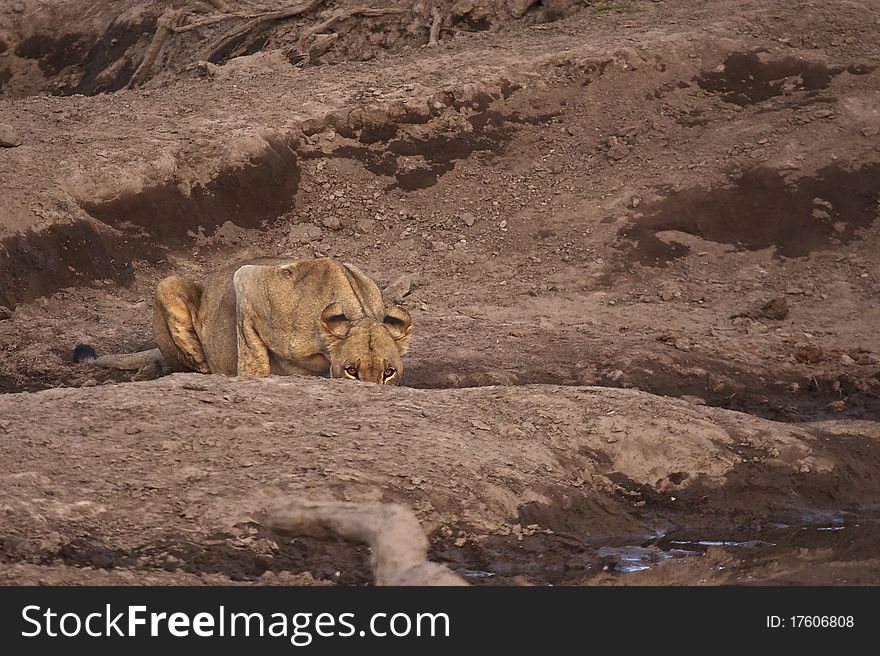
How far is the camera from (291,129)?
1822 centimetres

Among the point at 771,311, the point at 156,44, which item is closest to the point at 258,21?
the point at 156,44

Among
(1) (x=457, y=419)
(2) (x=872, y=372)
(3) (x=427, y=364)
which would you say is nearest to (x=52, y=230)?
(3) (x=427, y=364)

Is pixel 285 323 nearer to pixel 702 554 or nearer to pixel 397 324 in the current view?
pixel 397 324

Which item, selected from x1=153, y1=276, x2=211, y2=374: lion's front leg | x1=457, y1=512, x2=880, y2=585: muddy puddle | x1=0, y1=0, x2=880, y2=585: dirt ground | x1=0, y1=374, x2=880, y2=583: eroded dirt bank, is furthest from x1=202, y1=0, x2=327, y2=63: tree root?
x1=457, y1=512, x2=880, y2=585: muddy puddle

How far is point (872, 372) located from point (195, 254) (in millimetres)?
7627

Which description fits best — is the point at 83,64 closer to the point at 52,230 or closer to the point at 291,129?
the point at 291,129

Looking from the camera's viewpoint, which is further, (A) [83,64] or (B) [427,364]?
(A) [83,64]

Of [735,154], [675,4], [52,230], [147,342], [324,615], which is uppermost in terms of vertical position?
[675,4]

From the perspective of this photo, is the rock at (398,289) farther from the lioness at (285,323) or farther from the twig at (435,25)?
the twig at (435,25)

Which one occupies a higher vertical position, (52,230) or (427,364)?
(52,230)

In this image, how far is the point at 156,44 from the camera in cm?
2419

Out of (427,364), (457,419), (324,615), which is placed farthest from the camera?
(427,364)

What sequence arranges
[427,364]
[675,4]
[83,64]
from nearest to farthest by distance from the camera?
[427,364] < [675,4] < [83,64]

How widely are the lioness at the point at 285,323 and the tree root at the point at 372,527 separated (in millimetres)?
2485
